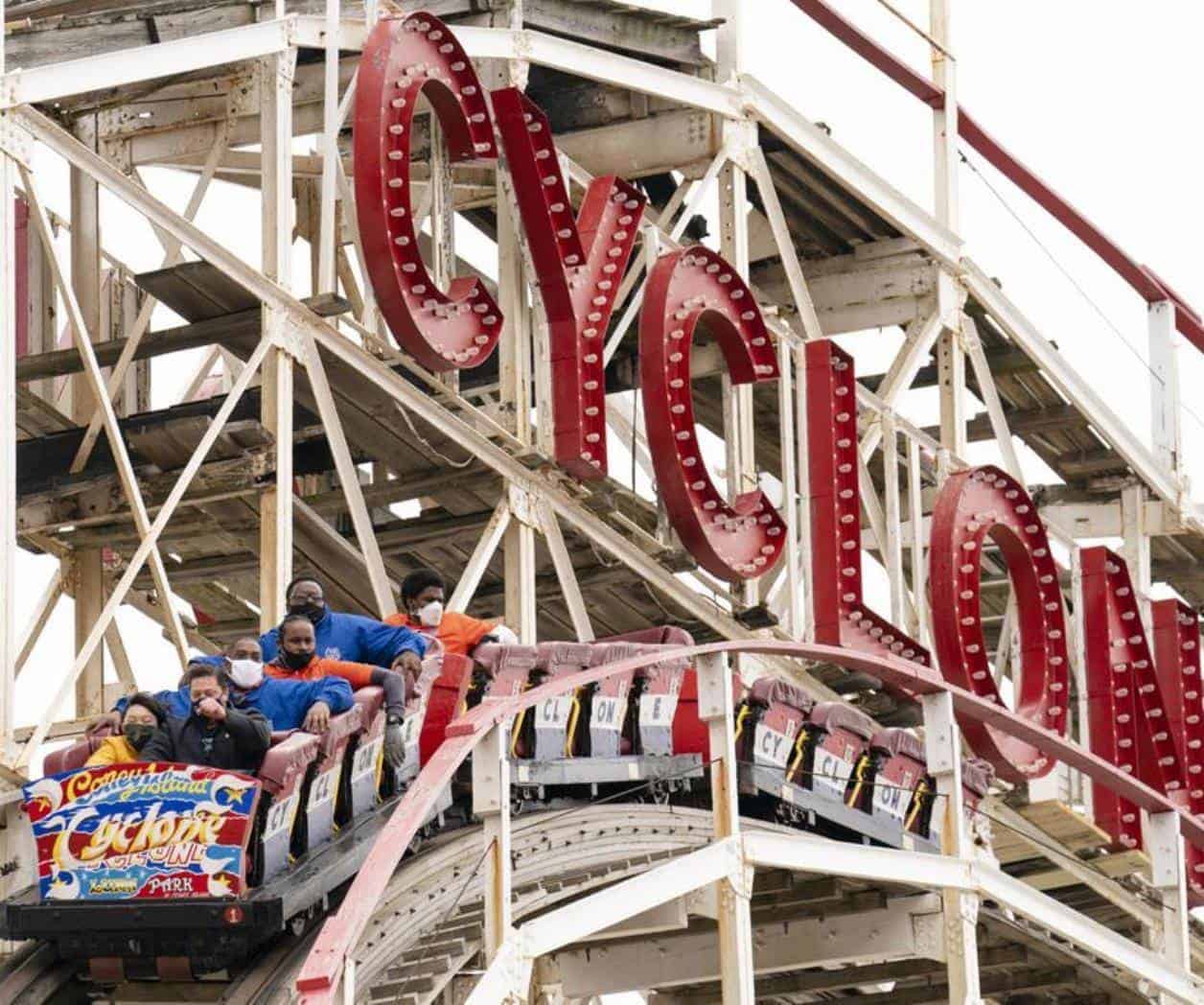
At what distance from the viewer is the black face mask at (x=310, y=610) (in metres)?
20.4

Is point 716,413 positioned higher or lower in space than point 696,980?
higher

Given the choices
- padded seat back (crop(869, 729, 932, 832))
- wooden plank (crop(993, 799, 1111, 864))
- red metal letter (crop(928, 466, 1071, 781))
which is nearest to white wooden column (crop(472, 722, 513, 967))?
padded seat back (crop(869, 729, 932, 832))

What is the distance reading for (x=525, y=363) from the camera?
27562 mm

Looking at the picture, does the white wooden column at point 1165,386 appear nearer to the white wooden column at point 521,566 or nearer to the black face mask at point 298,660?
the white wooden column at point 521,566

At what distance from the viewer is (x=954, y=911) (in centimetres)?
2288

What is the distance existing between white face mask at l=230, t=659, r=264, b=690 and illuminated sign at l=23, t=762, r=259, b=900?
1.55 m

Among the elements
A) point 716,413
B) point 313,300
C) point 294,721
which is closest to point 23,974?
point 294,721

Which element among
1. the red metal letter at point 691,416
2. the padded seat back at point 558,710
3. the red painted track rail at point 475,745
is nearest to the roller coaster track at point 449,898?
the padded seat back at point 558,710

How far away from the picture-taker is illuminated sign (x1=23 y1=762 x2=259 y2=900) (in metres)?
17.0

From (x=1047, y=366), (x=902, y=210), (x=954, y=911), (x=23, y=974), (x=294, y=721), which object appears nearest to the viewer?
(x=23, y=974)

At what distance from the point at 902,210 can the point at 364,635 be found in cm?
1429

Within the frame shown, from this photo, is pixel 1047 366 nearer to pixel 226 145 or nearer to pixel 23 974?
pixel 226 145

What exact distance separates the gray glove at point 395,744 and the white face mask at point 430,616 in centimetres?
189

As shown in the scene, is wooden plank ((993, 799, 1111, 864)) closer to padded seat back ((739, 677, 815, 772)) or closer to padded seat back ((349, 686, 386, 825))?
padded seat back ((739, 677, 815, 772))
